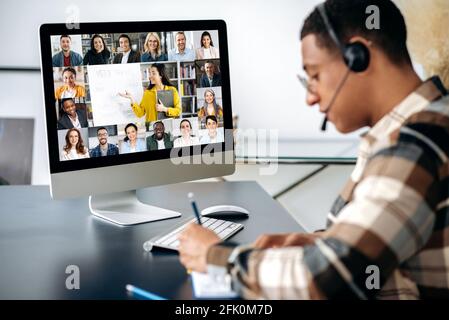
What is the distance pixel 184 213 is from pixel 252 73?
3.96 ft

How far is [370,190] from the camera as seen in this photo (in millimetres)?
952

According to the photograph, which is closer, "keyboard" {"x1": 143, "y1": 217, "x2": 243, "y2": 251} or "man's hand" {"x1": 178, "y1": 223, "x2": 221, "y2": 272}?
"man's hand" {"x1": 178, "y1": 223, "x2": 221, "y2": 272}

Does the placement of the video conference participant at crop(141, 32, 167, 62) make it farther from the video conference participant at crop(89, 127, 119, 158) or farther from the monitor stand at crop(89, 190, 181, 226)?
the monitor stand at crop(89, 190, 181, 226)

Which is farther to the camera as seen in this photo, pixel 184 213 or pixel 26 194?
pixel 26 194

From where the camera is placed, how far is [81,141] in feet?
5.02

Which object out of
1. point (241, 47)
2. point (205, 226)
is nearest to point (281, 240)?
point (205, 226)

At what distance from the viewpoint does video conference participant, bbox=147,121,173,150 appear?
5.35 ft

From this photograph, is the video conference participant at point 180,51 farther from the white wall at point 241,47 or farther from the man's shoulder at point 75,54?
the white wall at point 241,47

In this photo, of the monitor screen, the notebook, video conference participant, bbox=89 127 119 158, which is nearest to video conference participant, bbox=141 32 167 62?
the monitor screen

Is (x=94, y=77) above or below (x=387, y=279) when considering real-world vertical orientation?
above

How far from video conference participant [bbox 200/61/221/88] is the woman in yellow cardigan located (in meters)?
0.09

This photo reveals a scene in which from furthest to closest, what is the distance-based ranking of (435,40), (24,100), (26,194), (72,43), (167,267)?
1. (24,100)
2. (435,40)
3. (26,194)
4. (72,43)
5. (167,267)
